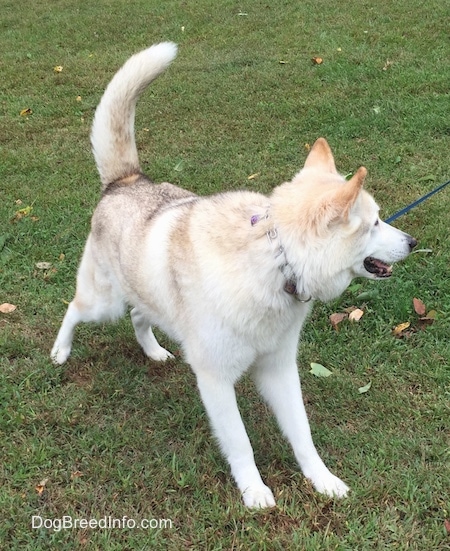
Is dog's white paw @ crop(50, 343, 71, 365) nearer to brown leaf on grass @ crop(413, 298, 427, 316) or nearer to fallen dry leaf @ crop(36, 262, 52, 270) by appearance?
fallen dry leaf @ crop(36, 262, 52, 270)

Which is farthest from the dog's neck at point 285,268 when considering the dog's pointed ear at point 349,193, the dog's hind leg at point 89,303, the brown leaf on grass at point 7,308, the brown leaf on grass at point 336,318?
the brown leaf on grass at point 7,308

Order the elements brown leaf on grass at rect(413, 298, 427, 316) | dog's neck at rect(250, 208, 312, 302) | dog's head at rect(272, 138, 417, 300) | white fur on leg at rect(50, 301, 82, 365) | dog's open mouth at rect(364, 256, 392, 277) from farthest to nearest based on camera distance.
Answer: brown leaf on grass at rect(413, 298, 427, 316) < white fur on leg at rect(50, 301, 82, 365) < dog's open mouth at rect(364, 256, 392, 277) < dog's neck at rect(250, 208, 312, 302) < dog's head at rect(272, 138, 417, 300)

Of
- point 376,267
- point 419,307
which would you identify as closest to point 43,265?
point 419,307

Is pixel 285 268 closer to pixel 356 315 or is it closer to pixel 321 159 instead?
pixel 321 159

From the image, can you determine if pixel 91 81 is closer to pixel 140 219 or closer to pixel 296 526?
pixel 140 219

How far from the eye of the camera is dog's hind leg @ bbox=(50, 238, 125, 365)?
11.2 feet

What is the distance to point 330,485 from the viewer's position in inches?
108

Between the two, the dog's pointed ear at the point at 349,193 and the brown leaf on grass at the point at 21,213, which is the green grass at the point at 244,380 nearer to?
the brown leaf on grass at the point at 21,213

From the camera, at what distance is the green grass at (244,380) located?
8.75ft

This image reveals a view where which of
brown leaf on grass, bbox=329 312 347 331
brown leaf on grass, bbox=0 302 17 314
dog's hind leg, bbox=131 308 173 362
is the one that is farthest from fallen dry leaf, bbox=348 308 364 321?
brown leaf on grass, bbox=0 302 17 314

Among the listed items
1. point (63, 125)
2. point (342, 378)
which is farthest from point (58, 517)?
point (63, 125)

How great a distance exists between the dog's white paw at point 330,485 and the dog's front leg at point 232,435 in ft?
0.74

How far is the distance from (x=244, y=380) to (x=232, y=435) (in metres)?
0.81

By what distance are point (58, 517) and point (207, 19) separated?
380 inches
